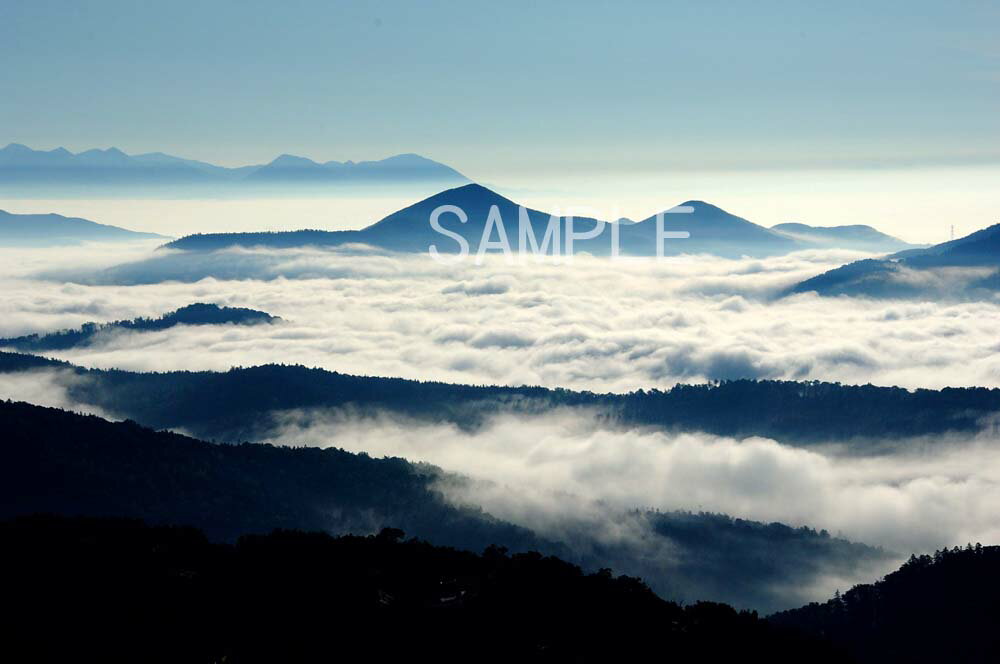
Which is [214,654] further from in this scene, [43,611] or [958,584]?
[958,584]

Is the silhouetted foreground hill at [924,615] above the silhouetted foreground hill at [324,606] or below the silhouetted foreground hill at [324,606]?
below

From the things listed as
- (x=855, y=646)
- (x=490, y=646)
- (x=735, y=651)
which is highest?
(x=490, y=646)

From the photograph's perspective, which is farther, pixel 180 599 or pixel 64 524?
pixel 64 524

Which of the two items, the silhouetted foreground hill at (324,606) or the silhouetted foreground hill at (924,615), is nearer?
the silhouetted foreground hill at (324,606)

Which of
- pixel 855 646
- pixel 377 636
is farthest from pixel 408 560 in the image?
pixel 855 646

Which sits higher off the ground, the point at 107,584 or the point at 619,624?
the point at 107,584
